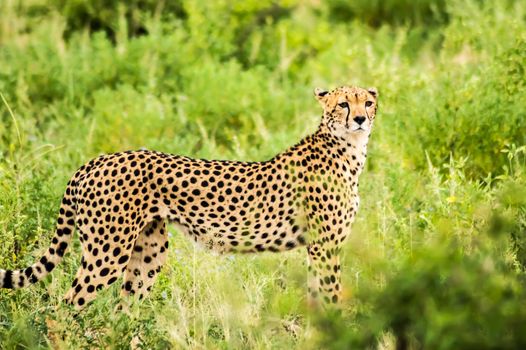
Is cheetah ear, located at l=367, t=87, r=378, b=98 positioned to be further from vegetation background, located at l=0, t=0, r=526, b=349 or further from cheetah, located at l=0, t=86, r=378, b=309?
vegetation background, located at l=0, t=0, r=526, b=349

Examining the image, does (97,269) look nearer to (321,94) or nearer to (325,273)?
(325,273)

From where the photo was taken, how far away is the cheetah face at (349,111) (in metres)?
4.70

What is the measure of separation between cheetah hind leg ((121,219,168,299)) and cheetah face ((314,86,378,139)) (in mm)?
868

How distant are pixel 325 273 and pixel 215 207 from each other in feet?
1.79

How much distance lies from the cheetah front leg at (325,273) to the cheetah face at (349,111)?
0.52m

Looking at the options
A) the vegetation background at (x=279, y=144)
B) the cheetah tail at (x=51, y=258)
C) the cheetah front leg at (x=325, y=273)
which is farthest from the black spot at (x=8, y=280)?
the cheetah front leg at (x=325, y=273)

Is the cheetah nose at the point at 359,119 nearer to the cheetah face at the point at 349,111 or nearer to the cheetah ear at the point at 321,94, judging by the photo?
the cheetah face at the point at 349,111

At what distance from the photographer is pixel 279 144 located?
685 cm

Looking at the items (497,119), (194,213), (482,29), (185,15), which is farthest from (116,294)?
(185,15)

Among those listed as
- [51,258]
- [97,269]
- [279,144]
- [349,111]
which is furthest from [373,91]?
[279,144]

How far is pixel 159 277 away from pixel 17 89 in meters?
3.60

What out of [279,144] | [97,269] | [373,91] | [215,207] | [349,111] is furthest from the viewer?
[279,144]

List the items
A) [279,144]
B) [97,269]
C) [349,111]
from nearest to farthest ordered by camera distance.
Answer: [97,269] < [349,111] < [279,144]

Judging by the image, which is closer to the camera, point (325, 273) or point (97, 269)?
point (97, 269)
